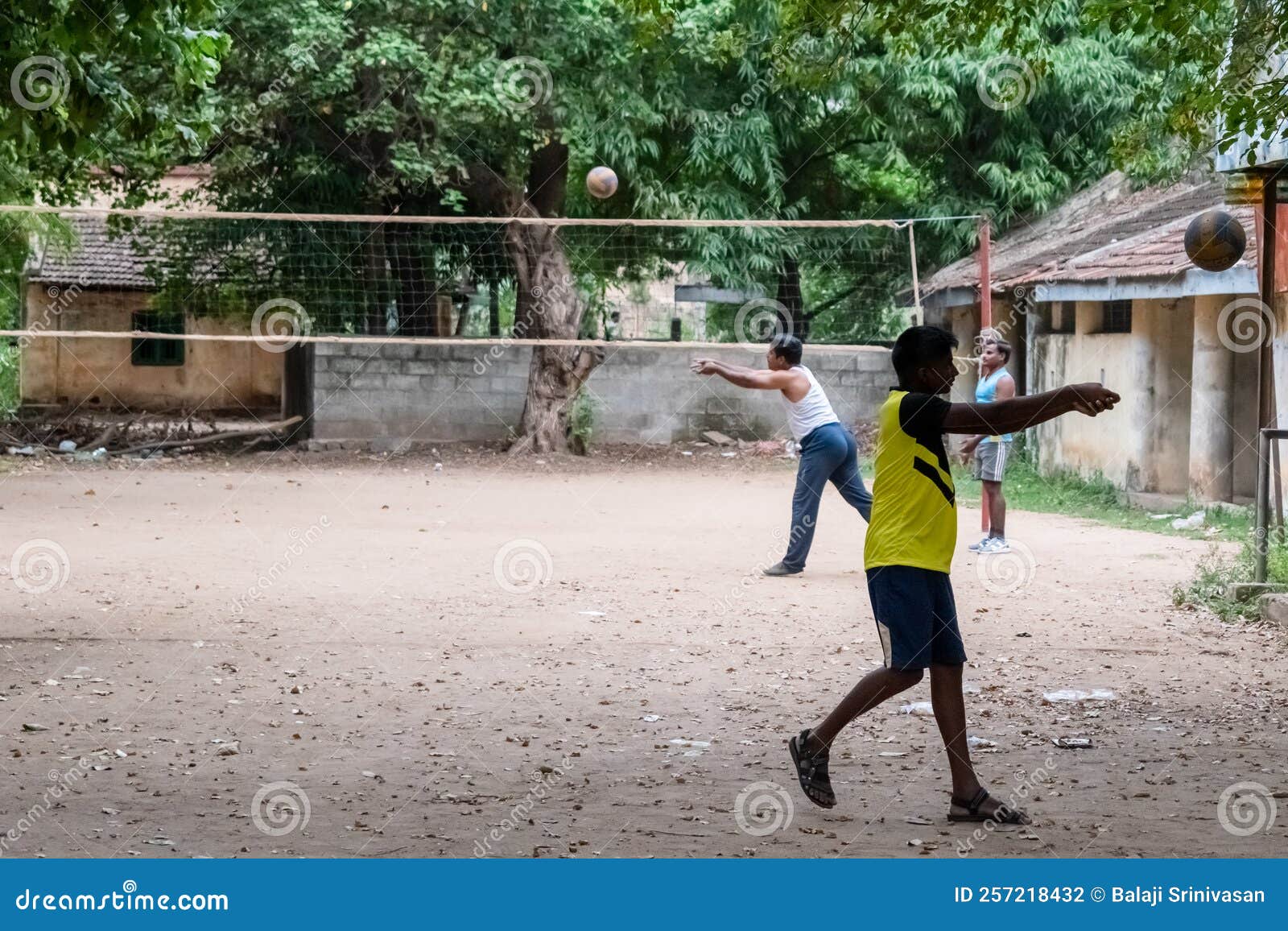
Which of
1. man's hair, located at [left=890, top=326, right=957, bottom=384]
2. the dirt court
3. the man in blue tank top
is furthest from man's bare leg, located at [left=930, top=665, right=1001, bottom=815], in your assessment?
the man in blue tank top

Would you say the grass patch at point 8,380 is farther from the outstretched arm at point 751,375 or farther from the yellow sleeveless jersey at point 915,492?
the yellow sleeveless jersey at point 915,492

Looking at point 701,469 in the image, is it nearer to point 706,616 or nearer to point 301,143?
point 301,143

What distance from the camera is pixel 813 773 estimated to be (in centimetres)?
519

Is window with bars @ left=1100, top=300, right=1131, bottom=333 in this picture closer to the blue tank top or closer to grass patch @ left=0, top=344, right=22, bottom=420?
the blue tank top

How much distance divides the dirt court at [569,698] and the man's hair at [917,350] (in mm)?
1491

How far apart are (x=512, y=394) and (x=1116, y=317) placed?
915 centimetres

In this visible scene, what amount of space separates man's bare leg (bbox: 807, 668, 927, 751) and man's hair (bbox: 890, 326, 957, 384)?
969 mm

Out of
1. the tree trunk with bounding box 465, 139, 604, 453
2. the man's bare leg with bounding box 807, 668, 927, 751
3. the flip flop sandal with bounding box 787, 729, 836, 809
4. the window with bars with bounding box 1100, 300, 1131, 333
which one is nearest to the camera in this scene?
the man's bare leg with bounding box 807, 668, 927, 751

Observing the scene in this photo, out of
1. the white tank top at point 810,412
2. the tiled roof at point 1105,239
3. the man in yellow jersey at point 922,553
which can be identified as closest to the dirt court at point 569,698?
the man in yellow jersey at point 922,553

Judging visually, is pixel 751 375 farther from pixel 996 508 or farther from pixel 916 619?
pixel 916 619

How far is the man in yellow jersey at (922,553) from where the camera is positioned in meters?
4.91

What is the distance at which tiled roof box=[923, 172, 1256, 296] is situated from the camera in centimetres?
1495

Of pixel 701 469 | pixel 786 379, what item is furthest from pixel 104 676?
pixel 701 469

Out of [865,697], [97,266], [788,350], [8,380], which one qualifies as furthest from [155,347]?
[865,697]
